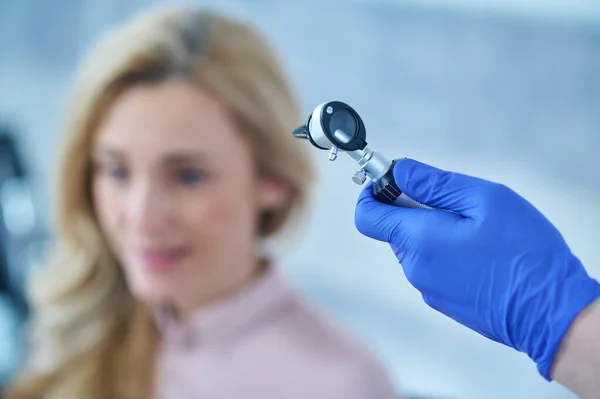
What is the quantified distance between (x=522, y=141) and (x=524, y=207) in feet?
2.63

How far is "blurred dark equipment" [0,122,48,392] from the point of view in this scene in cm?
155

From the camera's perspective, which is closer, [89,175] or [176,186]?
[176,186]

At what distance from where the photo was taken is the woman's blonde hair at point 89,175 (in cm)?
87

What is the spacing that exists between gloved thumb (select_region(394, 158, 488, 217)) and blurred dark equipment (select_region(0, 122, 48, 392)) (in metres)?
1.24

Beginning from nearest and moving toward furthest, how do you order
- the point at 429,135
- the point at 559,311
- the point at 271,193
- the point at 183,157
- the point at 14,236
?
1. the point at 559,311
2. the point at 183,157
3. the point at 271,193
4. the point at 429,135
5. the point at 14,236

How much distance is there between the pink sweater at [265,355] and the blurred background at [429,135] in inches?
5.6

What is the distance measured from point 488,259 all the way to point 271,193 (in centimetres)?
53

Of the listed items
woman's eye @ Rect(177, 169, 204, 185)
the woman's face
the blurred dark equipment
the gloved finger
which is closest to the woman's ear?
the woman's face

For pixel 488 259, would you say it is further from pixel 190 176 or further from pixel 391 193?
pixel 190 176

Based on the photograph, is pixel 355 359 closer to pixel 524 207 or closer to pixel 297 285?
pixel 524 207

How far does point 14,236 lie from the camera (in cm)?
171

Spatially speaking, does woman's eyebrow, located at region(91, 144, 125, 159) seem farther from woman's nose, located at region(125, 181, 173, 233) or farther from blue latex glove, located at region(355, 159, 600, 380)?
blue latex glove, located at region(355, 159, 600, 380)

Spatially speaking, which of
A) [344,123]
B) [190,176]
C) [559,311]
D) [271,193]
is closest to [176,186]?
[190,176]

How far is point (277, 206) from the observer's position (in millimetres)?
993
